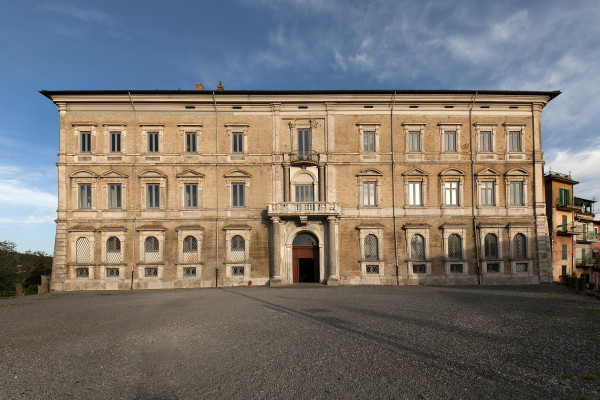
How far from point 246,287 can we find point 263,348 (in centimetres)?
1757

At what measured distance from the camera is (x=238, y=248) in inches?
1136

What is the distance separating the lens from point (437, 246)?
1144 inches

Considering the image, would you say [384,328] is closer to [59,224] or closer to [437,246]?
[437,246]

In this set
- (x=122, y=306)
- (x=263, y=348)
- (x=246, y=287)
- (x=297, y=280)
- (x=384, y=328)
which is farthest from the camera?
(x=297, y=280)

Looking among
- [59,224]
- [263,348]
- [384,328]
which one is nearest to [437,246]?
[384,328]

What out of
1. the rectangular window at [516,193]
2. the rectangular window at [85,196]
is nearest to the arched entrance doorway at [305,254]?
the rectangular window at [516,193]

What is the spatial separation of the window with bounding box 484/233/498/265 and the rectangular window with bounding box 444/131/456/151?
808cm

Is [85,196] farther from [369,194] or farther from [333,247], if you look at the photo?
[369,194]

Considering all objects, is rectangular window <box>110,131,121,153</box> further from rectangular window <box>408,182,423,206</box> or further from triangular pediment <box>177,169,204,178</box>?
rectangular window <box>408,182,423,206</box>

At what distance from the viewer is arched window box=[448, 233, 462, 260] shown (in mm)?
29125

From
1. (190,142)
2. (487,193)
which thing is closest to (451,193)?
(487,193)

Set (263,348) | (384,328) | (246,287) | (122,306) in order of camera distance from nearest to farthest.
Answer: (263,348)
(384,328)
(122,306)
(246,287)

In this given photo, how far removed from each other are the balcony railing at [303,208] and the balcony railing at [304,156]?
3.53 metres

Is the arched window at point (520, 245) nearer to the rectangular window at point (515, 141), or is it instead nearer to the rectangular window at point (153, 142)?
the rectangular window at point (515, 141)
